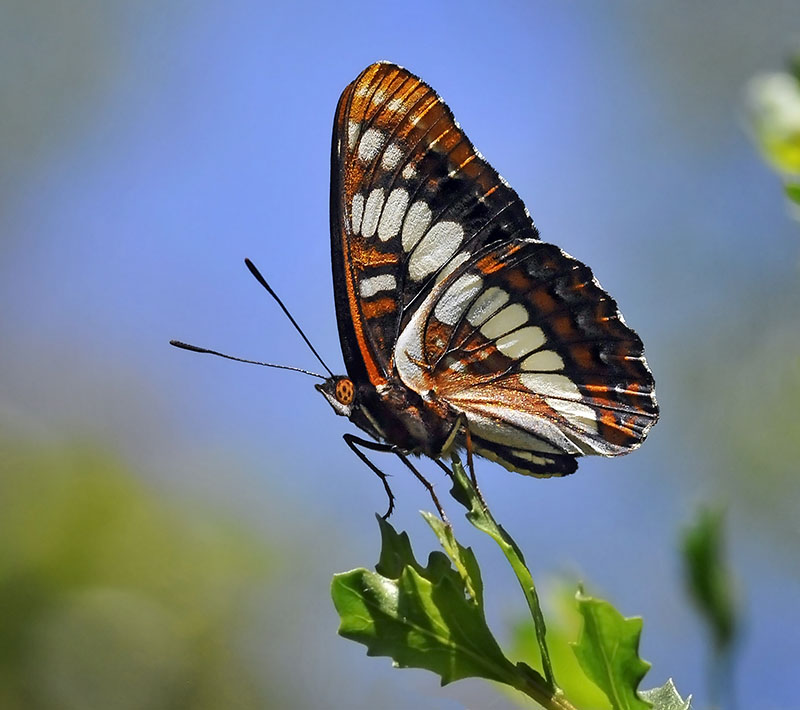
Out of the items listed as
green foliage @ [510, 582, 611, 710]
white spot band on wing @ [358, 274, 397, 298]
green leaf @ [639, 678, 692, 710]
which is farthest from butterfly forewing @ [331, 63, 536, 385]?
green leaf @ [639, 678, 692, 710]

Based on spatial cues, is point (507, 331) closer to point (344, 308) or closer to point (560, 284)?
point (560, 284)

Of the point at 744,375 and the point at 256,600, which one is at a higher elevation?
the point at 744,375

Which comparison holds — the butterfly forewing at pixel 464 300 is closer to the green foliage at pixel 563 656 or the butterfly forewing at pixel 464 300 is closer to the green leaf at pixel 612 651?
the green foliage at pixel 563 656

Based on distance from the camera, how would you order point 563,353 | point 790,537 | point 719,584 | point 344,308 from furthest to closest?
point 790,537 → point 563,353 → point 344,308 → point 719,584

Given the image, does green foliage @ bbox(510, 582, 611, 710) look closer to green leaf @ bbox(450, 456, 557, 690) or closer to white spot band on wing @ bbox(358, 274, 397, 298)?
green leaf @ bbox(450, 456, 557, 690)

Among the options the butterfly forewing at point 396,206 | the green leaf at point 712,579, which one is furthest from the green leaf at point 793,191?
the butterfly forewing at point 396,206

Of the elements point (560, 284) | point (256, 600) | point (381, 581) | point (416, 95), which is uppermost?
point (416, 95)

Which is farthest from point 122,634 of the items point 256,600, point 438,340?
point 438,340
